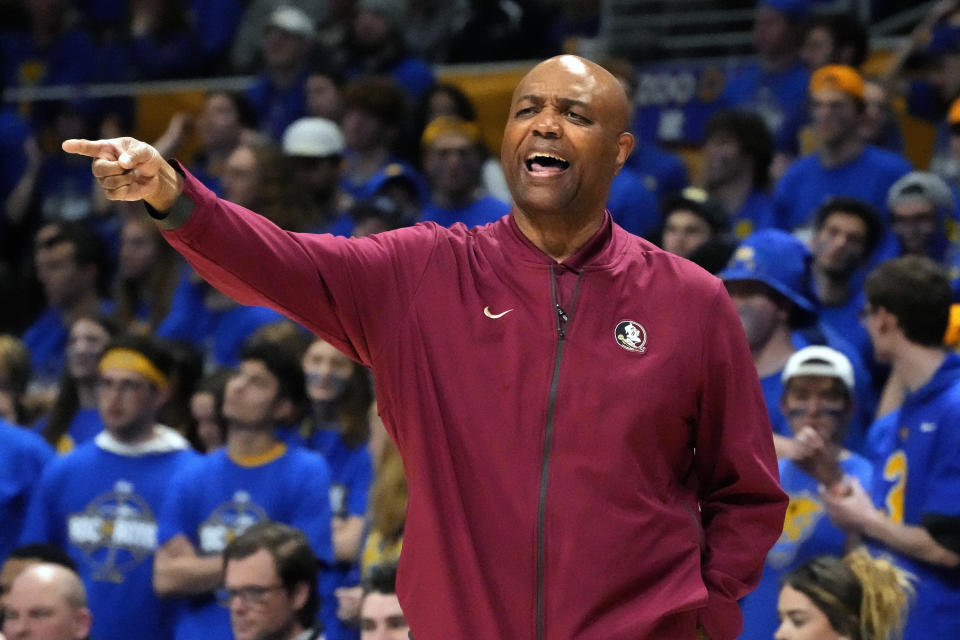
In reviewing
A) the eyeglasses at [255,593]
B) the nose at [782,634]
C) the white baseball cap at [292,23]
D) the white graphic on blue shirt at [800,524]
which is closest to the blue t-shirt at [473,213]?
the white baseball cap at [292,23]

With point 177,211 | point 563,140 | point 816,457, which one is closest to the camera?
point 177,211

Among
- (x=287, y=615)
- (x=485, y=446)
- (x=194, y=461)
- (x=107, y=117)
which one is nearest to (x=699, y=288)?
(x=485, y=446)

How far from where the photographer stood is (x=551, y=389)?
2943 millimetres

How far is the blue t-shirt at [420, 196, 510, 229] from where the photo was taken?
7578 mm

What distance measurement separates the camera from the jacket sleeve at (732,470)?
3045 mm

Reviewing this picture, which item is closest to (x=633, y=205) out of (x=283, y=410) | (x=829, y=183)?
(x=829, y=183)

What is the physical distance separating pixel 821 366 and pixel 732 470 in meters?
2.11

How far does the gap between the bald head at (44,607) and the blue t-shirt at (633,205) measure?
10.4ft

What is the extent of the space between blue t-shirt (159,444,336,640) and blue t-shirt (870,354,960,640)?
1.90 metres

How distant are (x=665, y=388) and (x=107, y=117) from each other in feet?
26.8

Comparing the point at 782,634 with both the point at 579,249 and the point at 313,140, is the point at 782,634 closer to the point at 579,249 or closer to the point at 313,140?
the point at 579,249

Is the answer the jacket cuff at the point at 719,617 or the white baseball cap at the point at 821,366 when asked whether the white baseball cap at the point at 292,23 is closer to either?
the white baseball cap at the point at 821,366

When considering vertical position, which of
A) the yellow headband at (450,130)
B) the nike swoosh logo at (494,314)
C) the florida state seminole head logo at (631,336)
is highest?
the yellow headband at (450,130)

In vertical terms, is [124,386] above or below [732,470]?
above
